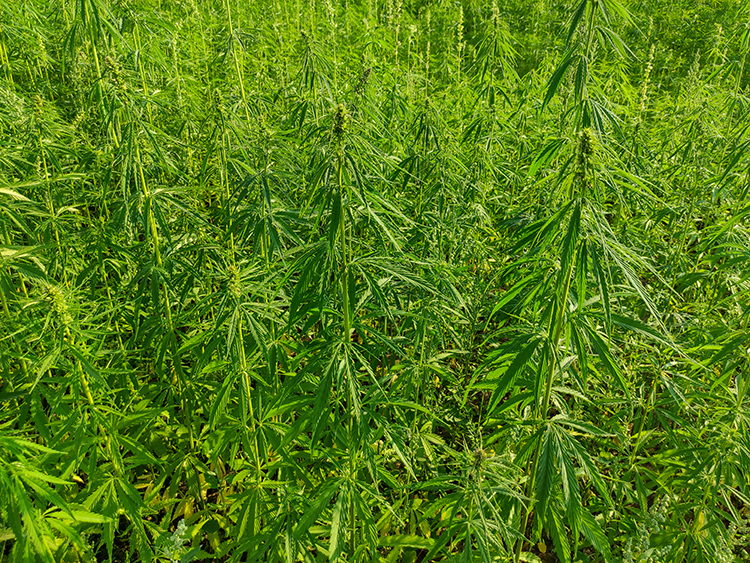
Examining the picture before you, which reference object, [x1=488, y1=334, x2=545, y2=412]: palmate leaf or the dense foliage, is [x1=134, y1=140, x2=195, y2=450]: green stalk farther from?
[x1=488, y1=334, x2=545, y2=412]: palmate leaf

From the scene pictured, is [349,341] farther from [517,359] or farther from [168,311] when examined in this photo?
[168,311]

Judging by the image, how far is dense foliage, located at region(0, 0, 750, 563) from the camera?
6.91 feet

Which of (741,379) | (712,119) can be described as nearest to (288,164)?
(741,379)

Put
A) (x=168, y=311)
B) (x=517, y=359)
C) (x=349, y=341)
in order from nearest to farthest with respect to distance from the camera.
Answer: (x=517, y=359) → (x=349, y=341) → (x=168, y=311)

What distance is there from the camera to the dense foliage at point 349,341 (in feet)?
6.91

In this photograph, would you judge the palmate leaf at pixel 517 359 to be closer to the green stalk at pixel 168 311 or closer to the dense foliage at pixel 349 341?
the dense foliage at pixel 349 341

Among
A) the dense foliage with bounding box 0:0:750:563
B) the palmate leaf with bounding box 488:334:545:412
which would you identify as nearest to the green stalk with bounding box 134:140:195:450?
the dense foliage with bounding box 0:0:750:563

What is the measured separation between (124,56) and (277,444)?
295 cm

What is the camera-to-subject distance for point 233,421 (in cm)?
282

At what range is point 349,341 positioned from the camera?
2.25 meters

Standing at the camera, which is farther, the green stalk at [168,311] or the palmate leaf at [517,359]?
the green stalk at [168,311]

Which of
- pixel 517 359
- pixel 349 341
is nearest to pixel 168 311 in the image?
pixel 349 341

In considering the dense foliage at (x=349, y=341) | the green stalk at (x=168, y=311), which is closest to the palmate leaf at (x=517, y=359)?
the dense foliage at (x=349, y=341)

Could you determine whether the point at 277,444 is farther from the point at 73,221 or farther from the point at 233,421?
the point at 73,221
